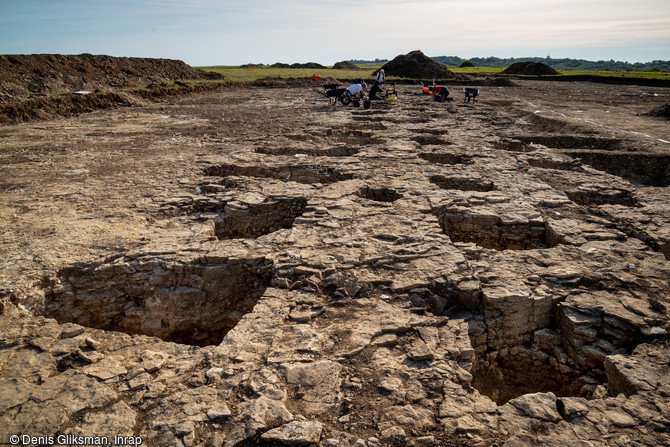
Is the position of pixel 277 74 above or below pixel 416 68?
below

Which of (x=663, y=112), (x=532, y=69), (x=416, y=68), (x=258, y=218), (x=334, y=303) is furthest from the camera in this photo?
(x=532, y=69)

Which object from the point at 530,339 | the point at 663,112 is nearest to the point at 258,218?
the point at 530,339

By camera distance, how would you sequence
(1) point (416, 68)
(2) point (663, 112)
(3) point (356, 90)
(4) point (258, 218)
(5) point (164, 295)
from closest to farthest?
(5) point (164, 295) → (4) point (258, 218) → (2) point (663, 112) → (3) point (356, 90) → (1) point (416, 68)

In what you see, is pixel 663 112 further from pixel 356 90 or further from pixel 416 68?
pixel 416 68

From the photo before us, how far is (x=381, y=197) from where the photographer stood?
5383mm

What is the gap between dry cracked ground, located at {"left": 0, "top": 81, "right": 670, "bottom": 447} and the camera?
211 cm

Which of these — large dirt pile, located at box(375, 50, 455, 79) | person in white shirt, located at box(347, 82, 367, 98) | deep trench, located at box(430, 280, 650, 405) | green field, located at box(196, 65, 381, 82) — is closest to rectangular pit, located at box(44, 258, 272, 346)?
deep trench, located at box(430, 280, 650, 405)

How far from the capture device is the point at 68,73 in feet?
56.7

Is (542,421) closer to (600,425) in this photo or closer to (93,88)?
(600,425)

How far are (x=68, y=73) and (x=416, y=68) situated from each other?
92.9 feet

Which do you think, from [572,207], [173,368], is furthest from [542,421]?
[572,207]

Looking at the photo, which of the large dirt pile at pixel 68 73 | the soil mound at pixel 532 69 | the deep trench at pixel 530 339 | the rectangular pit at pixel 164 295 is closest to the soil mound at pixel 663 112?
the deep trench at pixel 530 339

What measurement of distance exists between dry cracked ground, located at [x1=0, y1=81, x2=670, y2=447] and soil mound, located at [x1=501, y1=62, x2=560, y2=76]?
121 ft

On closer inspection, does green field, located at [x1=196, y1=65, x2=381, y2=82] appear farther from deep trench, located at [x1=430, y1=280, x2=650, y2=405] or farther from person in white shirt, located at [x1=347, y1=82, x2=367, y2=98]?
deep trench, located at [x1=430, y1=280, x2=650, y2=405]
